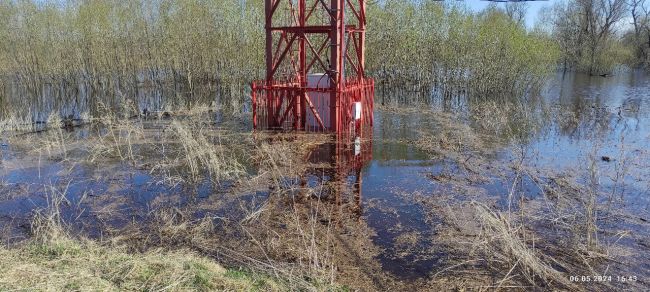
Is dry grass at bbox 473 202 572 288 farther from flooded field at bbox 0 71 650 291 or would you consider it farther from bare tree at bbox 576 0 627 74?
bare tree at bbox 576 0 627 74

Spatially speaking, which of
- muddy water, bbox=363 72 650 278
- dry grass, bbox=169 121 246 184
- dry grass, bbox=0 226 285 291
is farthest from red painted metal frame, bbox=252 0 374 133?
dry grass, bbox=0 226 285 291

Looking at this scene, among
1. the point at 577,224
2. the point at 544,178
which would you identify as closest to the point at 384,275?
the point at 577,224

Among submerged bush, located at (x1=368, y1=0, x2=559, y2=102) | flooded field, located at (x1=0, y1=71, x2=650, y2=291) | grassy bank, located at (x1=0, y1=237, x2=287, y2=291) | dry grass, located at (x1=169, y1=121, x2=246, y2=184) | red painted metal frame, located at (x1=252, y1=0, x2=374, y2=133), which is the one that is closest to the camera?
grassy bank, located at (x1=0, y1=237, x2=287, y2=291)

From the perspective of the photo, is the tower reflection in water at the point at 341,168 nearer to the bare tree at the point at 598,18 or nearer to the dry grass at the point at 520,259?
A: the dry grass at the point at 520,259

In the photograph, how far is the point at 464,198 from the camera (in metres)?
6.96

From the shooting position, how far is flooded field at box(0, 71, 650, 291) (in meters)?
4.82

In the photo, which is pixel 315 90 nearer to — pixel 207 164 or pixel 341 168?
pixel 341 168

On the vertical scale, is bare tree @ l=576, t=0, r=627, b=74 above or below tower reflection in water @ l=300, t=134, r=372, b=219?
above

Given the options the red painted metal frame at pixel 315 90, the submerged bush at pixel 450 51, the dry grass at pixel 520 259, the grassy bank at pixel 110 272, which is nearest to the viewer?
the grassy bank at pixel 110 272

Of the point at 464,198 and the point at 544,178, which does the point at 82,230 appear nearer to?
the point at 464,198

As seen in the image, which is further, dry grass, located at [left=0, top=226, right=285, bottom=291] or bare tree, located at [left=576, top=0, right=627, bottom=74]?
bare tree, located at [left=576, top=0, right=627, bottom=74]

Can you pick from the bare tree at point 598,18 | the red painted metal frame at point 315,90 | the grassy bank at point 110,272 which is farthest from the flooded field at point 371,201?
the bare tree at point 598,18

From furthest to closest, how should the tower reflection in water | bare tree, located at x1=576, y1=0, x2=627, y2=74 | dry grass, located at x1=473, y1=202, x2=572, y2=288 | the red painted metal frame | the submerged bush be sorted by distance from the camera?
bare tree, located at x1=576, y1=0, x2=627, y2=74 → the submerged bush → the red painted metal frame → the tower reflection in water → dry grass, located at x1=473, y1=202, x2=572, y2=288

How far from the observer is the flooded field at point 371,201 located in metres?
4.82
